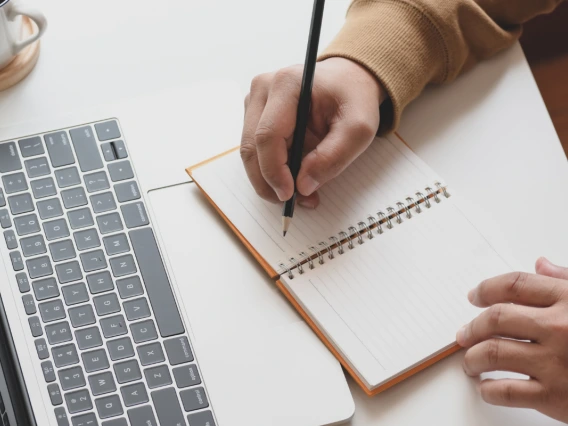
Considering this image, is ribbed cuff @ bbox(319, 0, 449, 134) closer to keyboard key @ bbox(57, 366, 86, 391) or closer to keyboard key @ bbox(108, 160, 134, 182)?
keyboard key @ bbox(108, 160, 134, 182)

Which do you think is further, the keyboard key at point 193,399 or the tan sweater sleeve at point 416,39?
the tan sweater sleeve at point 416,39

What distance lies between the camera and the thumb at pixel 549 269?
2.33 feet

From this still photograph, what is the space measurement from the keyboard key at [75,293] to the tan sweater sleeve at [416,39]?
0.36m

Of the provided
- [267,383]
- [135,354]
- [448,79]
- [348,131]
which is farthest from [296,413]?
[448,79]

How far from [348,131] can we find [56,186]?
308 mm

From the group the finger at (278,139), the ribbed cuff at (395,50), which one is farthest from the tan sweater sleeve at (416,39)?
the finger at (278,139)

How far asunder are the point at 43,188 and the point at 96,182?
0.18ft

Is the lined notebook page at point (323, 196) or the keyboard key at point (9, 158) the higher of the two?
the keyboard key at point (9, 158)

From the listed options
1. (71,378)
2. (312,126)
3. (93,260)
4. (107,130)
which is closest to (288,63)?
(312,126)

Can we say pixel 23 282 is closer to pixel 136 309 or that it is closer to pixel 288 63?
pixel 136 309

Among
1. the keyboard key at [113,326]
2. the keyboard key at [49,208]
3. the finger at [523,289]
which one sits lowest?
the finger at [523,289]

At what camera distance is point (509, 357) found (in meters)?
0.67

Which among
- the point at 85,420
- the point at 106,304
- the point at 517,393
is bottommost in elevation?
the point at 517,393

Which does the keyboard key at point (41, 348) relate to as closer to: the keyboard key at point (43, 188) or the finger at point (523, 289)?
the keyboard key at point (43, 188)
